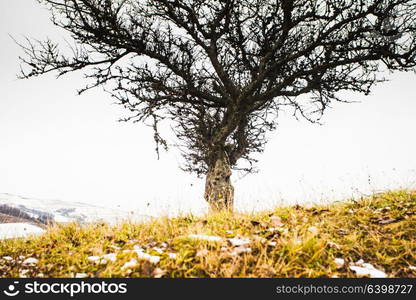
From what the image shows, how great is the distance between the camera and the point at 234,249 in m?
2.46

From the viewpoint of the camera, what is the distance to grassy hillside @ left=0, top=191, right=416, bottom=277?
2252 millimetres

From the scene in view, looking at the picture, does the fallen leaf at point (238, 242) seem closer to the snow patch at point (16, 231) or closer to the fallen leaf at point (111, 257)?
the fallen leaf at point (111, 257)

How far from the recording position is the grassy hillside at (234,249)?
7.39 ft

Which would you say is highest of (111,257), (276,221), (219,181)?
(219,181)

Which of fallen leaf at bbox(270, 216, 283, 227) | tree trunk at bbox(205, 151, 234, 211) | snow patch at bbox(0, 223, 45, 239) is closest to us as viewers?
fallen leaf at bbox(270, 216, 283, 227)

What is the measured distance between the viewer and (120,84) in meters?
6.62

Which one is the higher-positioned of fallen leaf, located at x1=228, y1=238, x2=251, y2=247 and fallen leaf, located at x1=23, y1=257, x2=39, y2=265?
fallen leaf, located at x1=228, y1=238, x2=251, y2=247

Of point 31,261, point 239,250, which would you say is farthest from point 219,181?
point 31,261

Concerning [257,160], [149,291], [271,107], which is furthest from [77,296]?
[257,160]

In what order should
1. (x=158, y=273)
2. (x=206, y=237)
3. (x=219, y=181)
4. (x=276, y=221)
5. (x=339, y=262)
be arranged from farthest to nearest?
(x=219, y=181)
(x=276, y=221)
(x=206, y=237)
(x=339, y=262)
(x=158, y=273)

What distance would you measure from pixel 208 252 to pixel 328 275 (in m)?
1.06

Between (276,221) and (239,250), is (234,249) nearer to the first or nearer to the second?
(239,250)

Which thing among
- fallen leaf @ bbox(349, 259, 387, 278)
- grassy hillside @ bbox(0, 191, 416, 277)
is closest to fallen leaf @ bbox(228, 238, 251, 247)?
grassy hillside @ bbox(0, 191, 416, 277)

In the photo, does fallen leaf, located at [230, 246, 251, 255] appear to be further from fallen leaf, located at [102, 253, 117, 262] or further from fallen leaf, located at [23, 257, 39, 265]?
fallen leaf, located at [23, 257, 39, 265]
